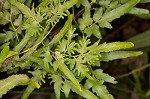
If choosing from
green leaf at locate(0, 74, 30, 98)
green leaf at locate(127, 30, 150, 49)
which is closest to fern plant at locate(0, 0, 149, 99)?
green leaf at locate(0, 74, 30, 98)

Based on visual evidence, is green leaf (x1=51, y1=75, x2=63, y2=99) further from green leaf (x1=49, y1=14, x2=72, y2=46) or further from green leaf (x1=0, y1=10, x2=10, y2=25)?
green leaf (x1=0, y1=10, x2=10, y2=25)

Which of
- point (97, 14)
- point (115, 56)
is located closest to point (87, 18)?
point (97, 14)

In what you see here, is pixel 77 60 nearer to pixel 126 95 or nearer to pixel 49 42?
pixel 49 42

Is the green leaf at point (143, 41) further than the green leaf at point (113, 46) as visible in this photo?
Yes

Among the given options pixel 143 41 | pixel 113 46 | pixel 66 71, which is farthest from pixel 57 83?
pixel 143 41

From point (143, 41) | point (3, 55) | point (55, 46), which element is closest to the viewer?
point (3, 55)

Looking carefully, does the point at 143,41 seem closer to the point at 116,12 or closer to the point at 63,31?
the point at 116,12

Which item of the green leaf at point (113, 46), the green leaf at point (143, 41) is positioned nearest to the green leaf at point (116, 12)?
the green leaf at point (113, 46)

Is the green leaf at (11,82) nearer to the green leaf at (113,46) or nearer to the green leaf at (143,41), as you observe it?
the green leaf at (113,46)
